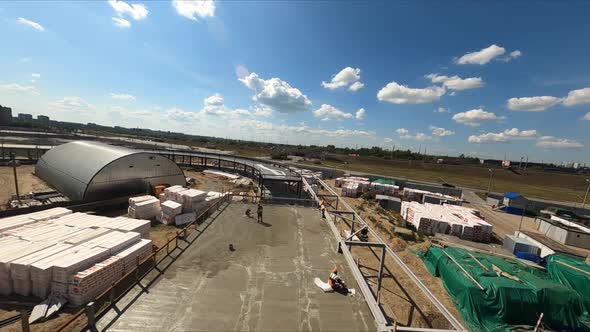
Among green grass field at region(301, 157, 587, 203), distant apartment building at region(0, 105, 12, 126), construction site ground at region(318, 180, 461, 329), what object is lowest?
construction site ground at region(318, 180, 461, 329)

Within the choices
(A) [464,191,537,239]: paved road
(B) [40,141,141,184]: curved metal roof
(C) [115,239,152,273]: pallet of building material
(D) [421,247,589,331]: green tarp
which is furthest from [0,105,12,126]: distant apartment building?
(A) [464,191,537,239]: paved road

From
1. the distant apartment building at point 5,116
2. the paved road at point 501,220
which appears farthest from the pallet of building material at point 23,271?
the distant apartment building at point 5,116

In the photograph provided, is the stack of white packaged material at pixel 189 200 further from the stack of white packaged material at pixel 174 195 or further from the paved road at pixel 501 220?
the paved road at pixel 501 220

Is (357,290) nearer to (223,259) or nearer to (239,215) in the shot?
(223,259)

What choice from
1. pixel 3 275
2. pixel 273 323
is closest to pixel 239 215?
pixel 273 323

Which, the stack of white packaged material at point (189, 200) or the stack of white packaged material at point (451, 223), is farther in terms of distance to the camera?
the stack of white packaged material at point (451, 223)

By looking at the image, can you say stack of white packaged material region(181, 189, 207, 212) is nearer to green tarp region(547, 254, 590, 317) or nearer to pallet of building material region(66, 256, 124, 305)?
pallet of building material region(66, 256, 124, 305)

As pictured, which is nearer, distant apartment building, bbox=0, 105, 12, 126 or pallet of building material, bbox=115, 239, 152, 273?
pallet of building material, bbox=115, 239, 152, 273
